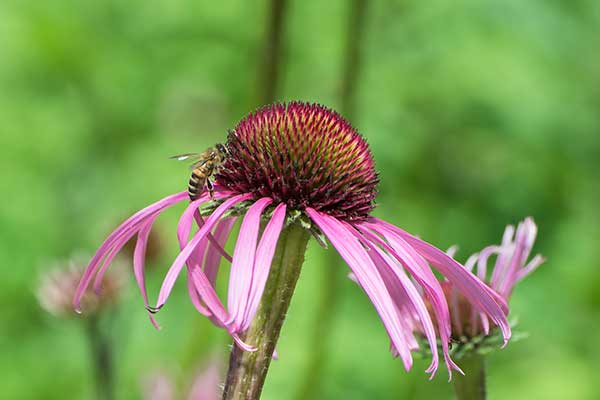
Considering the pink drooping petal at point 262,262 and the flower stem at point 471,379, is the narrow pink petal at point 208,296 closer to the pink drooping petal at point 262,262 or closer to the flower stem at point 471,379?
the pink drooping petal at point 262,262

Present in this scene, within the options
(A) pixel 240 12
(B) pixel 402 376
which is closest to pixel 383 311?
(B) pixel 402 376

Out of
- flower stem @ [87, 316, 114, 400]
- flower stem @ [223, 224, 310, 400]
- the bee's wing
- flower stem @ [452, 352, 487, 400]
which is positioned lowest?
flower stem @ [87, 316, 114, 400]

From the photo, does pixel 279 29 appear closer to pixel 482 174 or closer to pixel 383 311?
pixel 383 311

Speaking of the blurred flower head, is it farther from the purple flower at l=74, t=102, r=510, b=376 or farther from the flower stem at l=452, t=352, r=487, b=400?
the flower stem at l=452, t=352, r=487, b=400

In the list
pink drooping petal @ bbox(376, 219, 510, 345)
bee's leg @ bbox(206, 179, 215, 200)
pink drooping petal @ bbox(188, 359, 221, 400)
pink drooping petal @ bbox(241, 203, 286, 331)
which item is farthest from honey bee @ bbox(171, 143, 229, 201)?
pink drooping petal @ bbox(188, 359, 221, 400)

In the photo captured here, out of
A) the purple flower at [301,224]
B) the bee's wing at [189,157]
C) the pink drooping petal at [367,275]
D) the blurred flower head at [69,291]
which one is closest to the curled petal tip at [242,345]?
the purple flower at [301,224]

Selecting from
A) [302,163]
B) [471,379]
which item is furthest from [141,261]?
[471,379]
